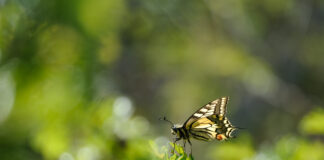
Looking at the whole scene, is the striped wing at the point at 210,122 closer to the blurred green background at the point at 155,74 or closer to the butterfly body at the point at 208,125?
the butterfly body at the point at 208,125

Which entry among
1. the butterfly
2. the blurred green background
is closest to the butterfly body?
the butterfly

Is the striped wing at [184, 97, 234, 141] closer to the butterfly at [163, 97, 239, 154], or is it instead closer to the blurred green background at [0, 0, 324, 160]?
the butterfly at [163, 97, 239, 154]

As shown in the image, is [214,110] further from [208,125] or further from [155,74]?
[155,74]

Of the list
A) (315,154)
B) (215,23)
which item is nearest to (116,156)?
(315,154)

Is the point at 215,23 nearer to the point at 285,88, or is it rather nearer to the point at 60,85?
the point at 285,88

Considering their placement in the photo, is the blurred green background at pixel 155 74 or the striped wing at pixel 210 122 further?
the striped wing at pixel 210 122

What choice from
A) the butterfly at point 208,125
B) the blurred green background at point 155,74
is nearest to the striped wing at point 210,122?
the butterfly at point 208,125
